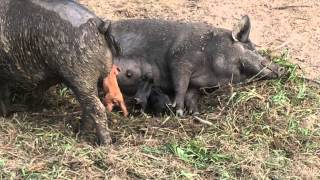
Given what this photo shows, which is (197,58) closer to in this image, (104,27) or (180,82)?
(180,82)

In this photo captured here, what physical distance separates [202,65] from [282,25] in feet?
4.74

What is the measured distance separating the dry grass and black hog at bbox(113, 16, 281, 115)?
0.23 meters

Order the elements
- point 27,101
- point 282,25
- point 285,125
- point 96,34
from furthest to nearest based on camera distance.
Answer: point 282,25 < point 27,101 < point 285,125 < point 96,34

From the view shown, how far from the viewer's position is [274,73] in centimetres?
647

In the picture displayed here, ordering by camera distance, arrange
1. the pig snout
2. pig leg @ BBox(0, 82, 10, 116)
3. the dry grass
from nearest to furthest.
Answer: the dry grass
pig leg @ BBox(0, 82, 10, 116)
the pig snout

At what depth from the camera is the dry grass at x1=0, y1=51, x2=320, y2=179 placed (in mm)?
4996

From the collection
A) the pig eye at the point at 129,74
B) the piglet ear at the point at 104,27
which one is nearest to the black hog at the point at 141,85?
A: the pig eye at the point at 129,74

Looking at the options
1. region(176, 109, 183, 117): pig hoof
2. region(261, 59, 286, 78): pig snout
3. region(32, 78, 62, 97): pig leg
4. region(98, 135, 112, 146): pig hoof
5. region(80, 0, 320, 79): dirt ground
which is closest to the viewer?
region(98, 135, 112, 146): pig hoof

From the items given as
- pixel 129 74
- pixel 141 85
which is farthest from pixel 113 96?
pixel 129 74

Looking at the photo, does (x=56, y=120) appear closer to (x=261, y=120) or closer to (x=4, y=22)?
(x=4, y=22)

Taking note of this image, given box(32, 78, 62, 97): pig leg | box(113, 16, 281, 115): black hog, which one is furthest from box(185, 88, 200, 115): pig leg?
box(32, 78, 62, 97): pig leg

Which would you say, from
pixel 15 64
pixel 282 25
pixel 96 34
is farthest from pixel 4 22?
pixel 282 25

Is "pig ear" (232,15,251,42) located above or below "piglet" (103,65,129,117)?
above

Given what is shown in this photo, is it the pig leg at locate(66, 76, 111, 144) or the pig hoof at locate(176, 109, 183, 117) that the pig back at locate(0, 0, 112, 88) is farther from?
the pig hoof at locate(176, 109, 183, 117)
